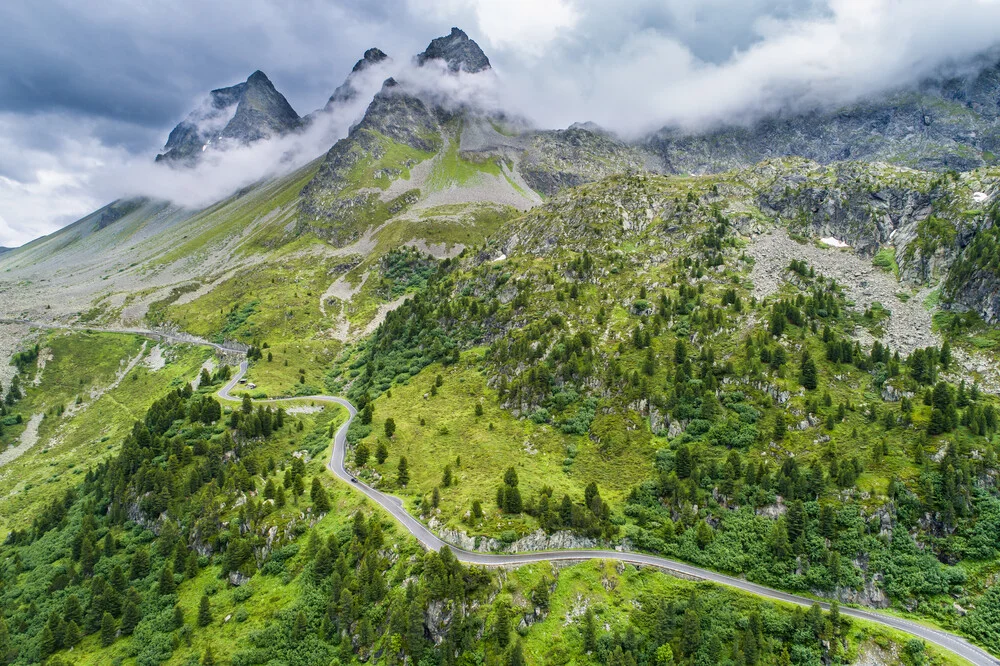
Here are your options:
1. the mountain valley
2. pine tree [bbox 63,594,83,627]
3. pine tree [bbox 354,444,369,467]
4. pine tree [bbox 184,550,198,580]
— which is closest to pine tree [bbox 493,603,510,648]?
the mountain valley

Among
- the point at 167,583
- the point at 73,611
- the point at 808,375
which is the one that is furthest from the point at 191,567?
the point at 808,375

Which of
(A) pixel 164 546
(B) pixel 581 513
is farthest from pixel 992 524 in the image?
(A) pixel 164 546

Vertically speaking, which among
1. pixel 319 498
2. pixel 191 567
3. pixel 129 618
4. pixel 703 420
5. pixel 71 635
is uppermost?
pixel 703 420

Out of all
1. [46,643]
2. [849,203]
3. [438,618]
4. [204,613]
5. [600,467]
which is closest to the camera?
[438,618]

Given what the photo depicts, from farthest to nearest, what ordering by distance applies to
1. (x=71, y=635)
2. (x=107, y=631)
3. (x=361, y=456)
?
(x=361, y=456) < (x=71, y=635) < (x=107, y=631)

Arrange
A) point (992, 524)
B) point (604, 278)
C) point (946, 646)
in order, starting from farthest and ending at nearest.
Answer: point (604, 278)
point (992, 524)
point (946, 646)

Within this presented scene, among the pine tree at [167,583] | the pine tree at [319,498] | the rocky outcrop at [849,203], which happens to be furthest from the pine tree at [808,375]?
the pine tree at [167,583]

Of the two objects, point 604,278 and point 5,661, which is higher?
point 604,278

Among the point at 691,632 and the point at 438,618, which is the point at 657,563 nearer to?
the point at 691,632

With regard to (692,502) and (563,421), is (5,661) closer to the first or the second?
(563,421)

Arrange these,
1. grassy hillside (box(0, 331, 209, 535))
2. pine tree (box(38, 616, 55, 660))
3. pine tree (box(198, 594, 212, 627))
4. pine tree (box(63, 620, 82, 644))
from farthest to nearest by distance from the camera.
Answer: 1. grassy hillside (box(0, 331, 209, 535))
2. pine tree (box(63, 620, 82, 644))
3. pine tree (box(38, 616, 55, 660))
4. pine tree (box(198, 594, 212, 627))

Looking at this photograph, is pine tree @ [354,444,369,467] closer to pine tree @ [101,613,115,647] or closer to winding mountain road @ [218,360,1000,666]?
winding mountain road @ [218,360,1000,666]
